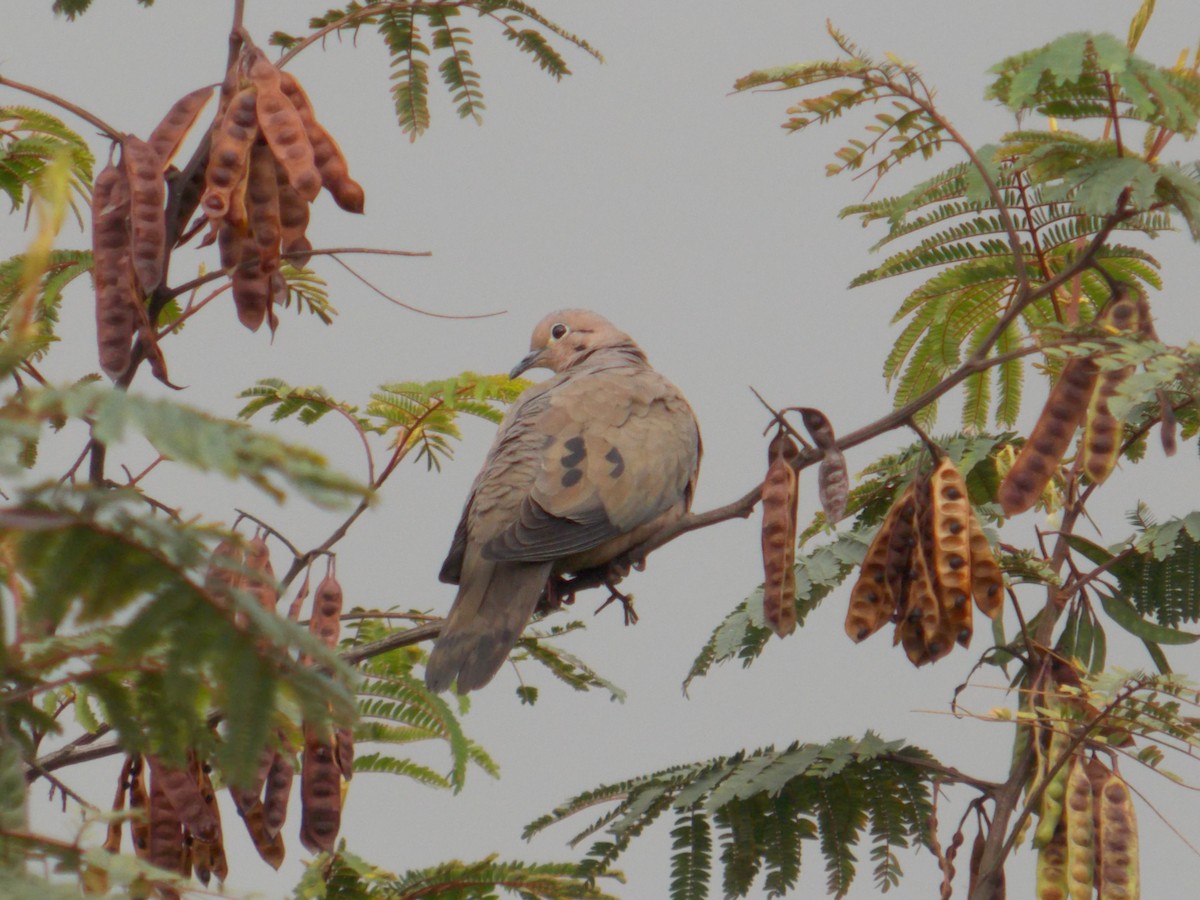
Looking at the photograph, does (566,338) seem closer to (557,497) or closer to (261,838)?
(557,497)

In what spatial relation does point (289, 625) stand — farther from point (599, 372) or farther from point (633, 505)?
point (599, 372)

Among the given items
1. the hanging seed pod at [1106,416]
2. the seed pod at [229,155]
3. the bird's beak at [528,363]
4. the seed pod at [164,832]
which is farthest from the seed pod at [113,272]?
the bird's beak at [528,363]

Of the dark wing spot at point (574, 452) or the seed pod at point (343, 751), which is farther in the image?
the dark wing spot at point (574, 452)

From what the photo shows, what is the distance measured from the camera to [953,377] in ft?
7.80

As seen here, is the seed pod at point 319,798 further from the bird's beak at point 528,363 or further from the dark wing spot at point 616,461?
the bird's beak at point 528,363

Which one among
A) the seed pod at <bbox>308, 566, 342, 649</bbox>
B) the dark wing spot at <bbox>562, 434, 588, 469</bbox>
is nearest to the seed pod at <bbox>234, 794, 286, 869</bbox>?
the seed pod at <bbox>308, 566, 342, 649</bbox>

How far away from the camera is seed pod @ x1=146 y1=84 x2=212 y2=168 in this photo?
7.41ft

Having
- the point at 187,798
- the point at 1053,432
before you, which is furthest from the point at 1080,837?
the point at 187,798

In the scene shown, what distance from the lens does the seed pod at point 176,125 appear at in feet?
7.41

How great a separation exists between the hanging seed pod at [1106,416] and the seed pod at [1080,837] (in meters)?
0.61

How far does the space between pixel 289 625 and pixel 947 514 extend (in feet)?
5.05

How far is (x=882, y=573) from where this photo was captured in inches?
102

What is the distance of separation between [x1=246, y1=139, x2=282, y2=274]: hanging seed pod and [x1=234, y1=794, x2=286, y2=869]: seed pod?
0.94 metres

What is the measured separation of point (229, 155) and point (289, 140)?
0.09m
